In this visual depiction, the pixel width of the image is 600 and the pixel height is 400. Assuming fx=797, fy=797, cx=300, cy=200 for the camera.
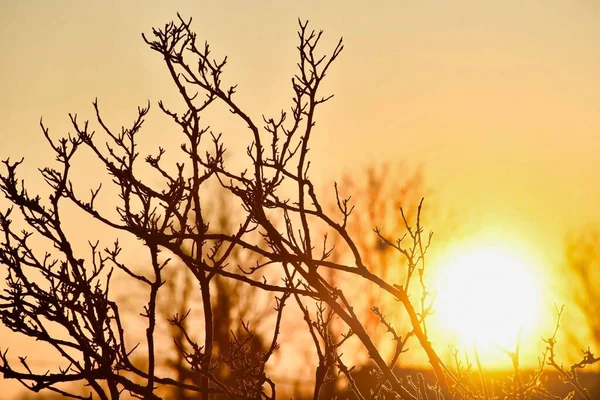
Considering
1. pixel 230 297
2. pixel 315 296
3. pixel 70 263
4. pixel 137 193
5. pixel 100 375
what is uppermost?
pixel 230 297

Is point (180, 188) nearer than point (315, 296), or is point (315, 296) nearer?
point (315, 296)

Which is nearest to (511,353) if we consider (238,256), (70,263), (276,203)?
(276,203)

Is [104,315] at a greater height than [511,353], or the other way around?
[104,315]

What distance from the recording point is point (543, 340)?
441 centimetres

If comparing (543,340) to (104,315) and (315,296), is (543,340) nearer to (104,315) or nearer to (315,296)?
(315,296)

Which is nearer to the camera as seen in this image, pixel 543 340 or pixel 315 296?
pixel 315 296

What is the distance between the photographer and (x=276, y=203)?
3768 millimetres

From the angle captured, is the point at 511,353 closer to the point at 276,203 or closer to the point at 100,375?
the point at 276,203

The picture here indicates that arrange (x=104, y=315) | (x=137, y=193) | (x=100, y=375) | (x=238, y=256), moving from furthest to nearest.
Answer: (x=238, y=256), (x=137, y=193), (x=104, y=315), (x=100, y=375)

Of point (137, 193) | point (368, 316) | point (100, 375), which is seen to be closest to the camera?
point (100, 375)

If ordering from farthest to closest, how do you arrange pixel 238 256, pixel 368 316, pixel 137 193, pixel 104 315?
pixel 238 256 → pixel 368 316 → pixel 137 193 → pixel 104 315

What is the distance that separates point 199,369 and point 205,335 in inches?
28.3

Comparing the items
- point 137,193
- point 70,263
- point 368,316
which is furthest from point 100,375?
point 368,316

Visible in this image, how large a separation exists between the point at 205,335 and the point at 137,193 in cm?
88
